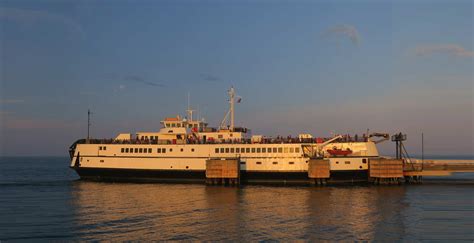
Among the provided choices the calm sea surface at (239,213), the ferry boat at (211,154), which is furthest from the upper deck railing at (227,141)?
the calm sea surface at (239,213)

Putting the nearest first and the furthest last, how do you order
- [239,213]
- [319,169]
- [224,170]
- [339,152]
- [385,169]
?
[239,213], [319,169], [385,169], [224,170], [339,152]

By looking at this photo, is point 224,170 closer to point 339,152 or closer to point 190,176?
point 190,176

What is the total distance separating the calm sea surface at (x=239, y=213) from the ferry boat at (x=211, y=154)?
3653mm

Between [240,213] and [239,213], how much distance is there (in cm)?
7

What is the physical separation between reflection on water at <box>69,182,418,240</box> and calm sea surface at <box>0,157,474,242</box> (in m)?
0.05

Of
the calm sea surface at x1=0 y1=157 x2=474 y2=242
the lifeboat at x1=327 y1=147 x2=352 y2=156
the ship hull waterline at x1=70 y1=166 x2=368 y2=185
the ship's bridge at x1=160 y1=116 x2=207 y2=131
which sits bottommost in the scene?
the calm sea surface at x1=0 y1=157 x2=474 y2=242

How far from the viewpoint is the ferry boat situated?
46.1 m

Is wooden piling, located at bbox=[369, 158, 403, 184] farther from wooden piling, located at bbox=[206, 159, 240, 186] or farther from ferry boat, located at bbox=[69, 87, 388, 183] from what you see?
wooden piling, located at bbox=[206, 159, 240, 186]

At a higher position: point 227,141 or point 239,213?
point 227,141

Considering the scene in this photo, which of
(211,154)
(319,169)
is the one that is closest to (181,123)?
(211,154)

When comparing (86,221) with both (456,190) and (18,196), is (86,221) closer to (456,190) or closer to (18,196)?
(18,196)

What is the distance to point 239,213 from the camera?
2902 centimetres

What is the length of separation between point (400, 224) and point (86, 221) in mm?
18378

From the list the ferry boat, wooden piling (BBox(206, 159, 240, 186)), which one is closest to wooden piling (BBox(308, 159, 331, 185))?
the ferry boat
